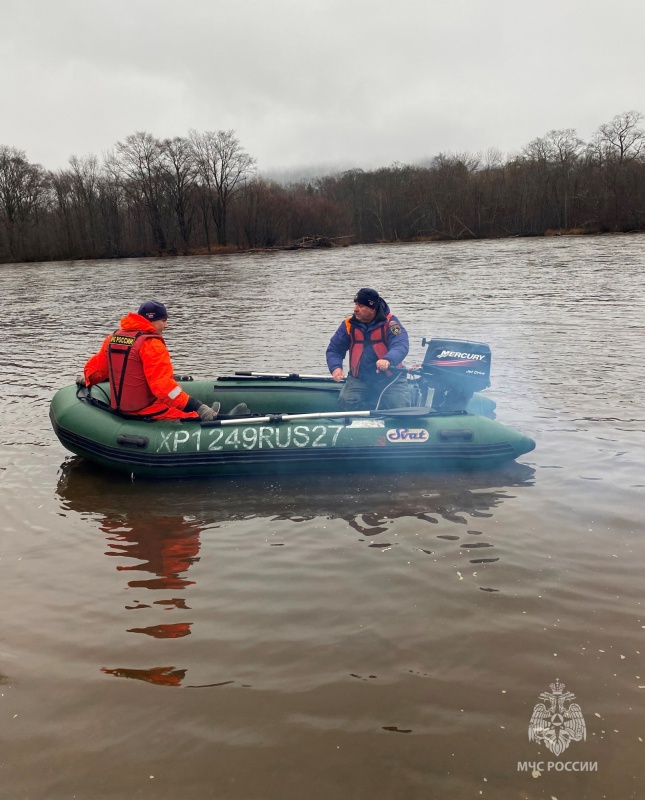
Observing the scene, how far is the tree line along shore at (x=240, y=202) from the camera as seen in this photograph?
52.3 meters

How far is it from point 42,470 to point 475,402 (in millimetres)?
4106

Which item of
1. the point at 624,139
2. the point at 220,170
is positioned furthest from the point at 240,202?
the point at 624,139

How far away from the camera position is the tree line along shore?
172ft

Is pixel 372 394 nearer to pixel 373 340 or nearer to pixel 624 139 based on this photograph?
pixel 373 340

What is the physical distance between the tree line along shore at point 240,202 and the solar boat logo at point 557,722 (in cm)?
5088

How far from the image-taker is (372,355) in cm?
604

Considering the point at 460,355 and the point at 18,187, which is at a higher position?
the point at 18,187

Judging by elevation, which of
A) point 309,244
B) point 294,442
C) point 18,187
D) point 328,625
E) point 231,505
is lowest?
point 328,625

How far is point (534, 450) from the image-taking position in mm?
5734

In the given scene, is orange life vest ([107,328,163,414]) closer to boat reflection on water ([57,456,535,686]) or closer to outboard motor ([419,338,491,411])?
boat reflection on water ([57,456,535,686])

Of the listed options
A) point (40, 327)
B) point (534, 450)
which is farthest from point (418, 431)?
point (40, 327)

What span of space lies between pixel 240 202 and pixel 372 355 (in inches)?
2060

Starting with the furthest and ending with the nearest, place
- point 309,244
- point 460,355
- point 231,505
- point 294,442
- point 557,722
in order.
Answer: point 309,244 < point 460,355 < point 294,442 < point 231,505 < point 557,722

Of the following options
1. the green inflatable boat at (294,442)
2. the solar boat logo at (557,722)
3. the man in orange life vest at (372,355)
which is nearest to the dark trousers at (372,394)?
the man in orange life vest at (372,355)
